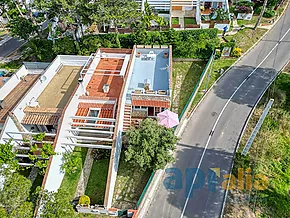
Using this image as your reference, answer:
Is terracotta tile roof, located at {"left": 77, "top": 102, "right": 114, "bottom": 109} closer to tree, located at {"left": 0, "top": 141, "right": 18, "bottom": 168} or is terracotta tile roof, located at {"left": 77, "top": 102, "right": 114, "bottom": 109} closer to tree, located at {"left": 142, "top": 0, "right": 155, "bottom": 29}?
tree, located at {"left": 0, "top": 141, "right": 18, "bottom": 168}

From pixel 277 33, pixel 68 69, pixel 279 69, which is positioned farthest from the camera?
pixel 277 33

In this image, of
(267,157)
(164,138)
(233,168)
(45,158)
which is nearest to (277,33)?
(267,157)

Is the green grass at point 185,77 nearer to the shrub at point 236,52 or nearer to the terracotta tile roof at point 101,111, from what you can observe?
the shrub at point 236,52

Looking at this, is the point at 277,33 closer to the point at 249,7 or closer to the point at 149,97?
the point at 249,7

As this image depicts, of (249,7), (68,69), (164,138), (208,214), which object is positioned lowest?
(208,214)

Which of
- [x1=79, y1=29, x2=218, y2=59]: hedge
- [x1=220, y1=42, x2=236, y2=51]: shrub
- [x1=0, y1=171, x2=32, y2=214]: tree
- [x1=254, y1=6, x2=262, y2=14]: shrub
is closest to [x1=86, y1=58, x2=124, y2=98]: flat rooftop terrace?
[x1=79, y1=29, x2=218, y2=59]: hedge
